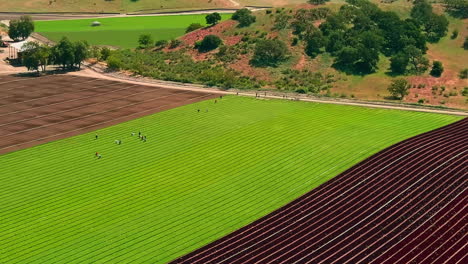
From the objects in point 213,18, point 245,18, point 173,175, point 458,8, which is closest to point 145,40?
point 213,18

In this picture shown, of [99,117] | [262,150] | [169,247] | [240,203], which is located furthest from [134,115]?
[169,247]

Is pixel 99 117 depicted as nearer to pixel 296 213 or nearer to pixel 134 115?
pixel 134 115

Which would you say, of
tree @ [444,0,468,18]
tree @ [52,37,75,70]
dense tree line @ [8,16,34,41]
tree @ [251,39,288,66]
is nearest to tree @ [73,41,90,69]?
tree @ [52,37,75,70]

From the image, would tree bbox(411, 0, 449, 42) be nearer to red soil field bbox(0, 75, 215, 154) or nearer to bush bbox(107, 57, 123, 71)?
red soil field bbox(0, 75, 215, 154)

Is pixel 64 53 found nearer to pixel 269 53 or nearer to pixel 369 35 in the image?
pixel 269 53

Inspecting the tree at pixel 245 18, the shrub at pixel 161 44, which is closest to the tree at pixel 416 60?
the tree at pixel 245 18
